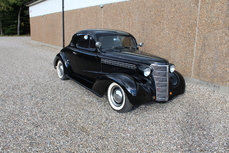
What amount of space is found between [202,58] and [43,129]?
4973mm

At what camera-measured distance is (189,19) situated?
610cm

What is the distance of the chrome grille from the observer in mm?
3939

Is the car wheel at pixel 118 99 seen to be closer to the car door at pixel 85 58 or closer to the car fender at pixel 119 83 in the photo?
the car fender at pixel 119 83

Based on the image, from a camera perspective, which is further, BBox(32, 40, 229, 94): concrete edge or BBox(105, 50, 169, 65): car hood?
BBox(32, 40, 229, 94): concrete edge

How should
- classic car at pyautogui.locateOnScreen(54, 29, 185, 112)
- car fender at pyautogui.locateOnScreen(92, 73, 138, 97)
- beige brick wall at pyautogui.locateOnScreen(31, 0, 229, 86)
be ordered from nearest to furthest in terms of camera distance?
1. car fender at pyautogui.locateOnScreen(92, 73, 138, 97)
2. classic car at pyautogui.locateOnScreen(54, 29, 185, 112)
3. beige brick wall at pyautogui.locateOnScreen(31, 0, 229, 86)

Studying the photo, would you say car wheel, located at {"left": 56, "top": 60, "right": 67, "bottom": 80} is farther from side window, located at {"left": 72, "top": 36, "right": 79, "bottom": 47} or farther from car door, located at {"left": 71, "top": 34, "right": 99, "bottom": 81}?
side window, located at {"left": 72, "top": 36, "right": 79, "bottom": 47}

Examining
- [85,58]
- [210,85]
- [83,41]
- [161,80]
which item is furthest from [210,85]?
[83,41]

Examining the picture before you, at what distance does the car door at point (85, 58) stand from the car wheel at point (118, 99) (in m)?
0.81

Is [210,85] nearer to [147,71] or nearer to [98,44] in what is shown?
[147,71]

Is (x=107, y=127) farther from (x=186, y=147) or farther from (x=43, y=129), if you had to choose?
(x=186, y=147)

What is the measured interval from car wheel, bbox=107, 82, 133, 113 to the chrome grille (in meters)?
0.66

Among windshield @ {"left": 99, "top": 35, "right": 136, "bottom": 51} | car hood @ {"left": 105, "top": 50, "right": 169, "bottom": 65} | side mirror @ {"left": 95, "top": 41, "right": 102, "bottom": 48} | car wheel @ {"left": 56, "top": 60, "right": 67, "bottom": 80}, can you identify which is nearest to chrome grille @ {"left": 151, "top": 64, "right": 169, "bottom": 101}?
car hood @ {"left": 105, "top": 50, "right": 169, "bottom": 65}

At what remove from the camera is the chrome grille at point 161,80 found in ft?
12.9

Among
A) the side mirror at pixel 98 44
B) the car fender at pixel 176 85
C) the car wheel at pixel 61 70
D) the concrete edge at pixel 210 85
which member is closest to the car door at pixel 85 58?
the side mirror at pixel 98 44
